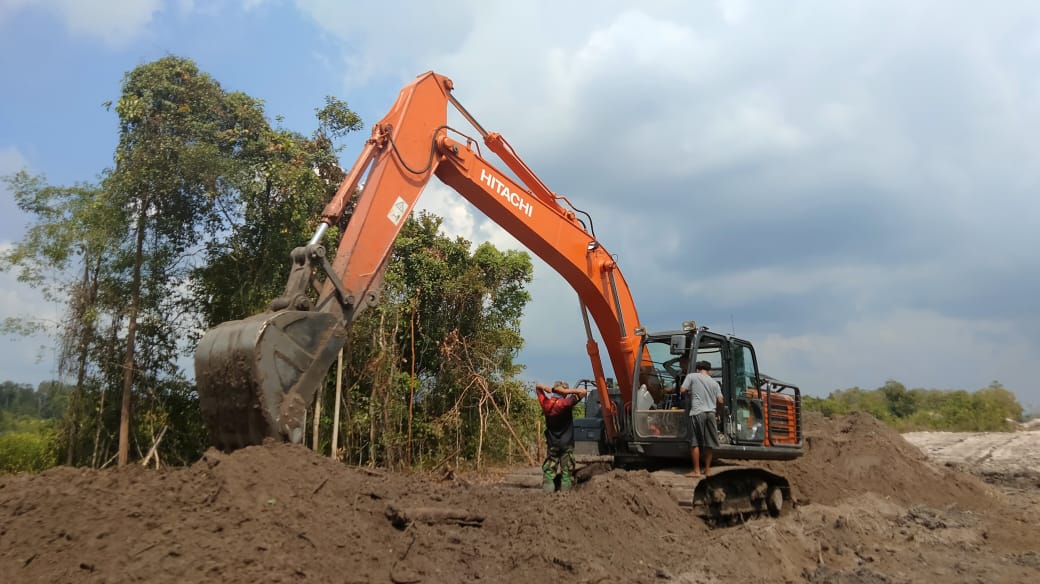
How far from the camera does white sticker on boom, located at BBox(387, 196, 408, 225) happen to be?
272 inches

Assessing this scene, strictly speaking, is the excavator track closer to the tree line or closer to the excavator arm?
the excavator arm

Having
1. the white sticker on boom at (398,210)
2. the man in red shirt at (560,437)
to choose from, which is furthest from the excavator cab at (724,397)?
the white sticker on boom at (398,210)

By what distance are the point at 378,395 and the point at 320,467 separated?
757 cm

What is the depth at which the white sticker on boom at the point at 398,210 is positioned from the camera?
6.90 m

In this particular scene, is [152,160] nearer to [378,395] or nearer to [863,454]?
[378,395]

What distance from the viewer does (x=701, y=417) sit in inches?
284

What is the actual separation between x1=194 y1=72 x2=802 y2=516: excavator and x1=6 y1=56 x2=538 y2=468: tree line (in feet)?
14.3

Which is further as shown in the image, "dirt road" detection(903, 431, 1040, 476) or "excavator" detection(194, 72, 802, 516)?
"dirt road" detection(903, 431, 1040, 476)

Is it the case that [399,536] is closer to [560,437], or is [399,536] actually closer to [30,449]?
[560,437]

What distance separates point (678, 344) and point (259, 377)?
4.36m

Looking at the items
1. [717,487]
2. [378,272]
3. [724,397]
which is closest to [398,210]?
[378,272]

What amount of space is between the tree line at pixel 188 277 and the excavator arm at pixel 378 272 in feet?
14.2

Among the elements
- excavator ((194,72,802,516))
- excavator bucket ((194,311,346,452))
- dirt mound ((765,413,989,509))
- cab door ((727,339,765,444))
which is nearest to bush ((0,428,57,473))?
excavator ((194,72,802,516))

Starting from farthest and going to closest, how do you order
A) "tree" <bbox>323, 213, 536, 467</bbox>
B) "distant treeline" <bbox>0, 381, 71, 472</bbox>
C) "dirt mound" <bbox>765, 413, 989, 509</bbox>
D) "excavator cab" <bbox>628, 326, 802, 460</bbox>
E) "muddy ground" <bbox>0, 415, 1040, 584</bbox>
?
"tree" <bbox>323, 213, 536, 467</bbox> → "distant treeline" <bbox>0, 381, 71, 472</bbox> → "dirt mound" <bbox>765, 413, 989, 509</bbox> → "excavator cab" <bbox>628, 326, 802, 460</bbox> → "muddy ground" <bbox>0, 415, 1040, 584</bbox>
